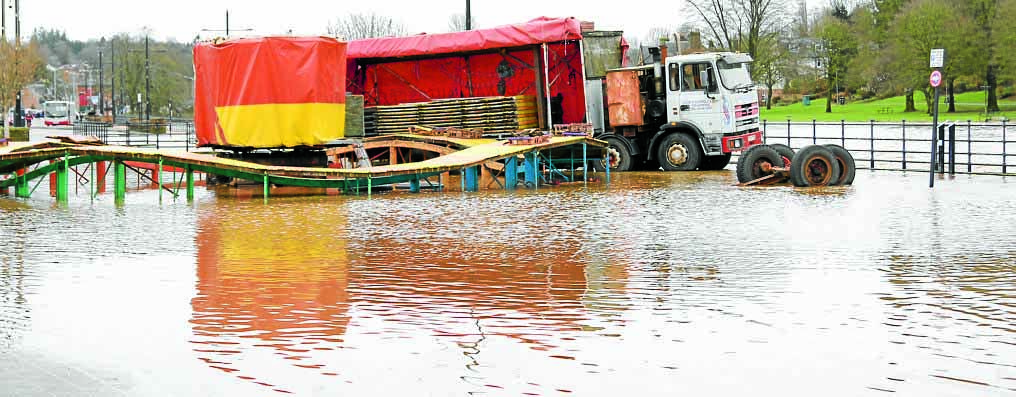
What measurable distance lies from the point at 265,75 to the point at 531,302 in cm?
1852

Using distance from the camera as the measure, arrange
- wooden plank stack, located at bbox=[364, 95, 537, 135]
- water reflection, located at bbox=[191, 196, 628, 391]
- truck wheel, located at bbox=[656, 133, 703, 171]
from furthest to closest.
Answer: wooden plank stack, located at bbox=[364, 95, 537, 135] < truck wheel, located at bbox=[656, 133, 703, 171] < water reflection, located at bbox=[191, 196, 628, 391]

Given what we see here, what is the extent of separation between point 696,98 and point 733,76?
111 centimetres

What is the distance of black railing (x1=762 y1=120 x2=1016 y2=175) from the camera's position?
2812 centimetres

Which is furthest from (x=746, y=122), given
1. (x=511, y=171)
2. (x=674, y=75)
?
(x=511, y=171)

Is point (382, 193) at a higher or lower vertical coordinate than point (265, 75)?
lower

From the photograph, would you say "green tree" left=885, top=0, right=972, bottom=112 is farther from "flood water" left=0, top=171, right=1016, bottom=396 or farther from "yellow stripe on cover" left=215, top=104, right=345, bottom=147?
"flood water" left=0, top=171, right=1016, bottom=396

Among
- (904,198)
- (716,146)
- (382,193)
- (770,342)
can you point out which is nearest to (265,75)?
(382,193)

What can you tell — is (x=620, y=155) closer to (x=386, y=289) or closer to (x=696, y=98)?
(x=696, y=98)

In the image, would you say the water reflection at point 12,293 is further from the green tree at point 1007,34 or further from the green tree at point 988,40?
the green tree at point 988,40

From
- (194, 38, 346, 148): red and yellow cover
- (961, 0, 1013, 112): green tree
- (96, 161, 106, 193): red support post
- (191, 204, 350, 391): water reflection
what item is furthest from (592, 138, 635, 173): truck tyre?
(961, 0, 1013, 112): green tree

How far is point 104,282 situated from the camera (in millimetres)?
11133

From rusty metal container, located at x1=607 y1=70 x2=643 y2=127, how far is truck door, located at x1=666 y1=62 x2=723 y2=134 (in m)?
0.77

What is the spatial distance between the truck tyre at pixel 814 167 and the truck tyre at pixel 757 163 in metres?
0.79

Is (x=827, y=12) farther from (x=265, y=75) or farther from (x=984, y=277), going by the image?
(x=984, y=277)
